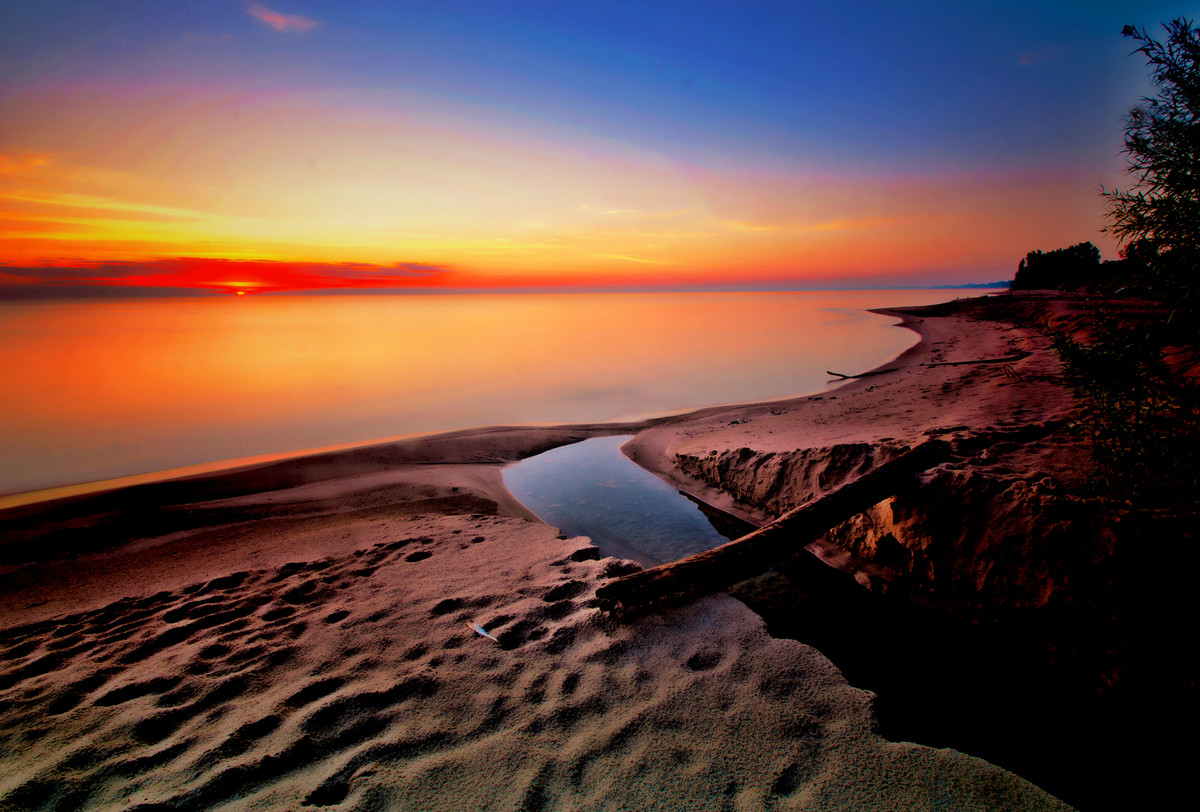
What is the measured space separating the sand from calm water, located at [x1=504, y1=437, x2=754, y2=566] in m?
1.12

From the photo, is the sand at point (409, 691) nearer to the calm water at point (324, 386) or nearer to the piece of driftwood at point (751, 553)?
the piece of driftwood at point (751, 553)

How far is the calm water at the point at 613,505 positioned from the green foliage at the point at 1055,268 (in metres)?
32.8

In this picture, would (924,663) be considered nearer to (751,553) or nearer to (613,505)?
(751,553)

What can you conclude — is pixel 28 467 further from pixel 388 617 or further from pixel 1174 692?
pixel 1174 692

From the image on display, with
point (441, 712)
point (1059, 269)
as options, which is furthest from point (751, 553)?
point (1059, 269)

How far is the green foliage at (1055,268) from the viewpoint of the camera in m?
29.9

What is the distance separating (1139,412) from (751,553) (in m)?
3.38

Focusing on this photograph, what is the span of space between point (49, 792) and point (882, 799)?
4062mm

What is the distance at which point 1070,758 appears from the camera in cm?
Result: 305

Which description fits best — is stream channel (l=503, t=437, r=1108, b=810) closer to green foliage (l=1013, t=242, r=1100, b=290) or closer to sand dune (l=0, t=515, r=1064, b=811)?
sand dune (l=0, t=515, r=1064, b=811)

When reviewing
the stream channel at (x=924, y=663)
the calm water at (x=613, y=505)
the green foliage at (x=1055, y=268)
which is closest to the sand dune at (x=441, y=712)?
the stream channel at (x=924, y=663)

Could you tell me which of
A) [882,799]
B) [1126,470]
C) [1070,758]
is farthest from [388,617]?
[1126,470]

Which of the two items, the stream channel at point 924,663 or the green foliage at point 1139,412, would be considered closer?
the stream channel at point 924,663

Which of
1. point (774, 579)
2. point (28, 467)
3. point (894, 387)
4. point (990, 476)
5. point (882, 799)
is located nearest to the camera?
point (882, 799)
